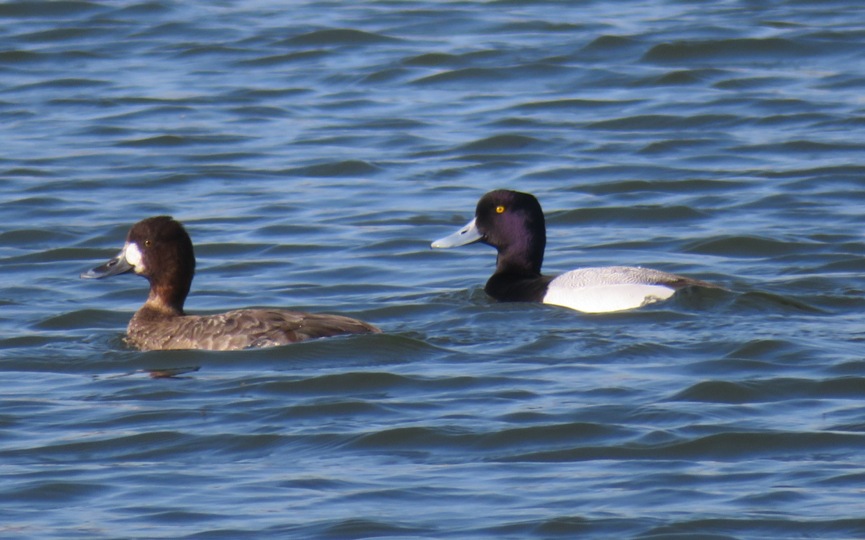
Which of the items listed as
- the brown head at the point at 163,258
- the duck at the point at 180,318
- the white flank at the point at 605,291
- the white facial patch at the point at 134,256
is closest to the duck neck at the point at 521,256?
the white flank at the point at 605,291

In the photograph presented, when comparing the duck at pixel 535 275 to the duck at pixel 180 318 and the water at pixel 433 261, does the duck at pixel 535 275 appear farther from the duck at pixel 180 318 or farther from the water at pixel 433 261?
the duck at pixel 180 318

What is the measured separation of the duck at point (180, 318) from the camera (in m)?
10.0

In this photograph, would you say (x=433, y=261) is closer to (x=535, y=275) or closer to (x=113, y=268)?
(x=535, y=275)

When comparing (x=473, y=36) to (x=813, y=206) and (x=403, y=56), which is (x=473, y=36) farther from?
(x=813, y=206)

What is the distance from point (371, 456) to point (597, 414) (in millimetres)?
1139

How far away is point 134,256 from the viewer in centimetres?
1084

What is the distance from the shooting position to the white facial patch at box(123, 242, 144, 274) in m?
10.8

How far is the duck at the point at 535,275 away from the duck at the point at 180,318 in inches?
63.2

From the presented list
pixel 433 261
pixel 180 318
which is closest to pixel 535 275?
pixel 433 261

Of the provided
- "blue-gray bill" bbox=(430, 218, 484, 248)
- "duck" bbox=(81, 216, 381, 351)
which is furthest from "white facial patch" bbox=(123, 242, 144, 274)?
"blue-gray bill" bbox=(430, 218, 484, 248)

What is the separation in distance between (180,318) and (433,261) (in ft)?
10.6

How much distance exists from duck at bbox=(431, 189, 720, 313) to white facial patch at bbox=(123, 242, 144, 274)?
7.67ft

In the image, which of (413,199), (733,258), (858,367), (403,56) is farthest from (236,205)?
(858,367)

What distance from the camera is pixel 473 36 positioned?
20781 millimetres
